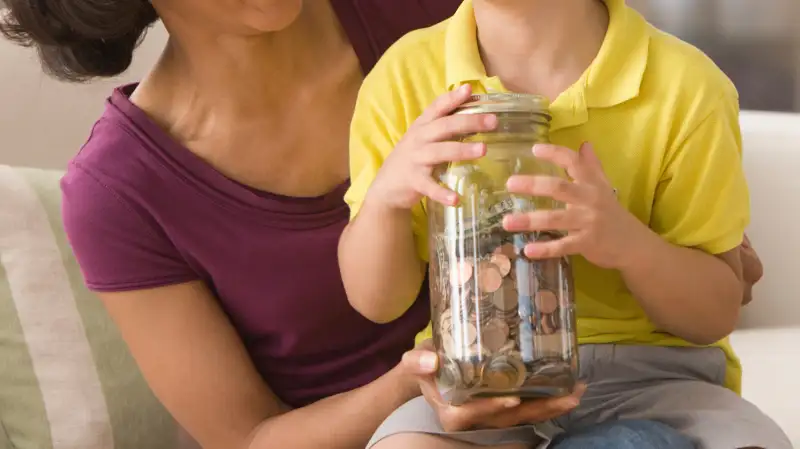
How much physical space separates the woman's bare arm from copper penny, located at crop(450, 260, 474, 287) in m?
0.37

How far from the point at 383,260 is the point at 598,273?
213mm

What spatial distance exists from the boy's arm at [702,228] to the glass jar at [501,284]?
0.34 feet

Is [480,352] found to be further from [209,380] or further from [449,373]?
[209,380]

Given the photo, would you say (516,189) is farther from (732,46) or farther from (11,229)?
(732,46)

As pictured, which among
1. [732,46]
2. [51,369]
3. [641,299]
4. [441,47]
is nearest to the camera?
[641,299]

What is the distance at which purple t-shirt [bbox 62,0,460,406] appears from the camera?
1135mm

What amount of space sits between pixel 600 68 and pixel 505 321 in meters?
0.27

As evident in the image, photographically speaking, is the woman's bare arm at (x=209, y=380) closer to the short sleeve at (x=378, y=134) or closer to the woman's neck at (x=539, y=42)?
the short sleeve at (x=378, y=134)

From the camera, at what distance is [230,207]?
44.9 inches

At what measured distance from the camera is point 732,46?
2.44 meters

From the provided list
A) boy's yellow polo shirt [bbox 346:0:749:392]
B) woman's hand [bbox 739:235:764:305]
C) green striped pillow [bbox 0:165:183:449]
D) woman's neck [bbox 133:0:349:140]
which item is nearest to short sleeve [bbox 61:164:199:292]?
woman's neck [bbox 133:0:349:140]

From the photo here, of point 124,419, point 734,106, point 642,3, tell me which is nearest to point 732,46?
point 642,3

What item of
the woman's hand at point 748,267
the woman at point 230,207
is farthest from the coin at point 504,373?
the woman's hand at point 748,267

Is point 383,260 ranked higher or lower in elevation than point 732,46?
higher
